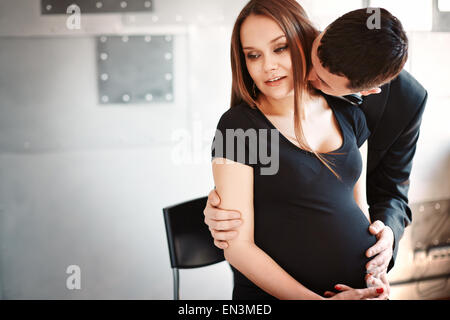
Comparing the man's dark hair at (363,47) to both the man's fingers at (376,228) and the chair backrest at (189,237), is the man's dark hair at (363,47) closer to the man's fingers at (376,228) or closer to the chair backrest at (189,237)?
the man's fingers at (376,228)

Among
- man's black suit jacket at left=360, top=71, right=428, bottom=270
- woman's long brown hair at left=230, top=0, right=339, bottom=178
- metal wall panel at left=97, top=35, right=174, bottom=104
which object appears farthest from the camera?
metal wall panel at left=97, top=35, right=174, bottom=104

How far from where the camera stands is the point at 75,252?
1.99 m

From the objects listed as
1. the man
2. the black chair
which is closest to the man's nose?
the man

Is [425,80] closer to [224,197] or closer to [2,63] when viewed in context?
[224,197]

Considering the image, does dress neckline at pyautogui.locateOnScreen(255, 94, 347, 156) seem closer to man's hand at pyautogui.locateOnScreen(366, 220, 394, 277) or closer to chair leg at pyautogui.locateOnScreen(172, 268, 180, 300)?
man's hand at pyautogui.locateOnScreen(366, 220, 394, 277)

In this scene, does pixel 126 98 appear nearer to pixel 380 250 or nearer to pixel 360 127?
pixel 360 127

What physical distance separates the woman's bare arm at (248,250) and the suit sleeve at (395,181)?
0.45m

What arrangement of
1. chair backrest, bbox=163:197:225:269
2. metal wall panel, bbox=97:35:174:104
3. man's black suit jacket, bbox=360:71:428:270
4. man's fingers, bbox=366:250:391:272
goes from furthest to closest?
metal wall panel, bbox=97:35:174:104
chair backrest, bbox=163:197:225:269
man's black suit jacket, bbox=360:71:428:270
man's fingers, bbox=366:250:391:272

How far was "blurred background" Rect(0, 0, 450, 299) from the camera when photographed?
1.79m

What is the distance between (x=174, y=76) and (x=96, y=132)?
53 cm

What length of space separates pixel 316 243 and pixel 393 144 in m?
0.52

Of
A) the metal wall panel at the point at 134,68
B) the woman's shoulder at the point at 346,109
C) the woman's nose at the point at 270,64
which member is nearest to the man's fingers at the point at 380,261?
the woman's shoulder at the point at 346,109

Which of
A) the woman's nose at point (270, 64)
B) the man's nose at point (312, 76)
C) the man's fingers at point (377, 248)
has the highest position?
the woman's nose at point (270, 64)

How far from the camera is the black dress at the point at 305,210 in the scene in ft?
3.02
